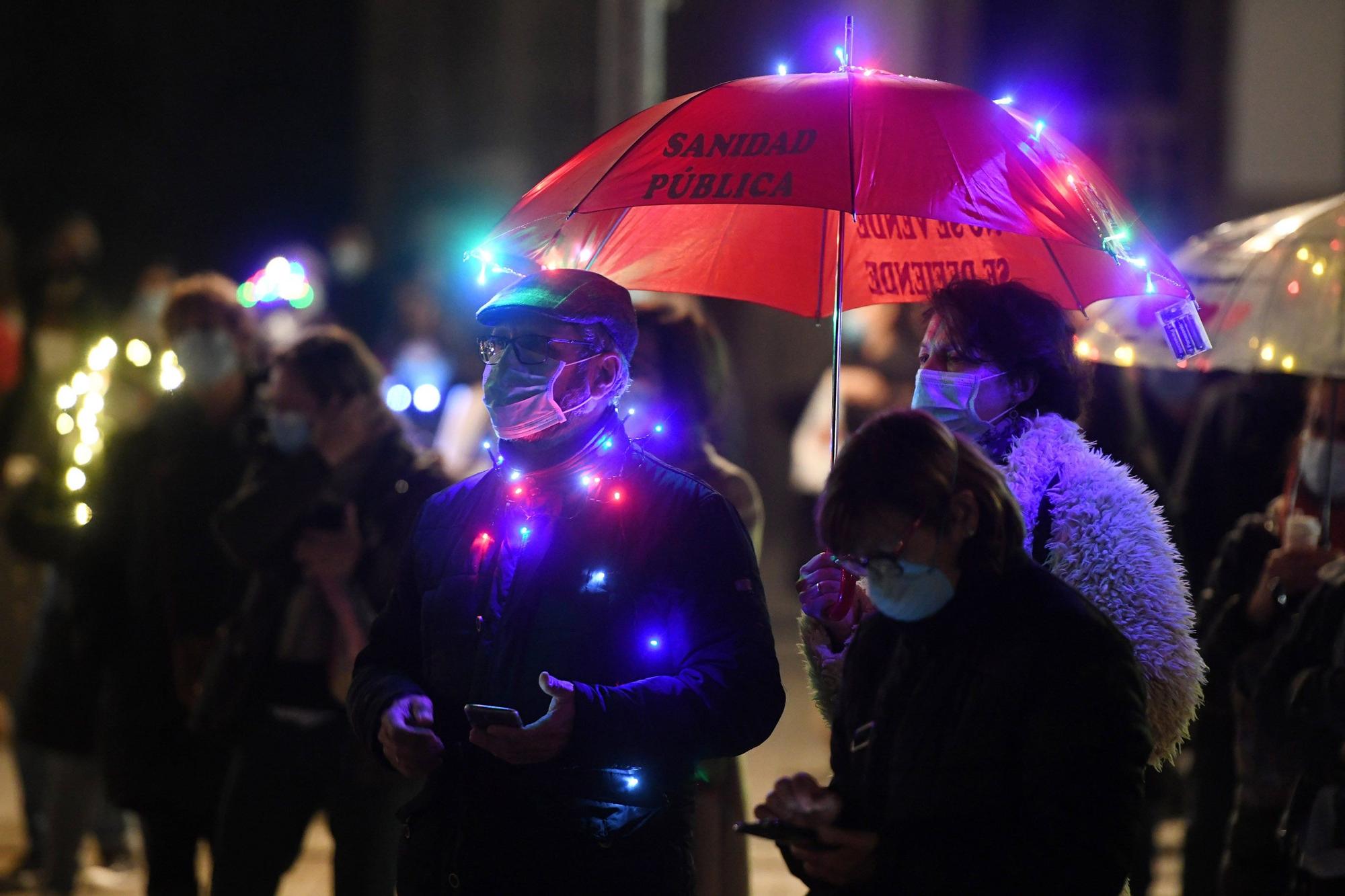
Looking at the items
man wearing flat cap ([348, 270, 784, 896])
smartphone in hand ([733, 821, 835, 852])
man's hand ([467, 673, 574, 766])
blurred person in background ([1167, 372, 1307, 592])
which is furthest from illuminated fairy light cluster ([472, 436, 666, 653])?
blurred person in background ([1167, 372, 1307, 592])

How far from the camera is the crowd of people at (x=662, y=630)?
2.55m

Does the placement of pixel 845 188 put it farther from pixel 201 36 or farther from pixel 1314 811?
pixel 201 36

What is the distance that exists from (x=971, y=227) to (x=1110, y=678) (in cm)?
177

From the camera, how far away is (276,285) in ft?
21.9

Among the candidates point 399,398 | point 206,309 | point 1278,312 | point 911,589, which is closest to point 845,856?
point 911,589

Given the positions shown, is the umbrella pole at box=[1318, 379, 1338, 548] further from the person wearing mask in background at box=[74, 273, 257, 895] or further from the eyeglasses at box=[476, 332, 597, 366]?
the person wearing mask in background at box=[74, 273, 257, 895]

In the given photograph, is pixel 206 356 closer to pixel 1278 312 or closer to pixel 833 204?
pixel 833 204

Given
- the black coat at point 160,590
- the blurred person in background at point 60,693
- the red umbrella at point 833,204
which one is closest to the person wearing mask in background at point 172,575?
the black coat at point 160,590

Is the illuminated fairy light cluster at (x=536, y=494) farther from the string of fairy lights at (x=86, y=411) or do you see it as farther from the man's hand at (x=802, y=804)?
the string of fairy lights at (x=86, y=411)

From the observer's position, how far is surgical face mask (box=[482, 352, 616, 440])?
10.8ft

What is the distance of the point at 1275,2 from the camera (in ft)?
39.1

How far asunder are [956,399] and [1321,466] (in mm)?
2154

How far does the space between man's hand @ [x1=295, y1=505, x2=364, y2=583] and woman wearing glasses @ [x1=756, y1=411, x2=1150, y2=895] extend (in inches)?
92.5

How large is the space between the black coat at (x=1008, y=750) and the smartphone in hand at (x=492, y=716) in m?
0.63
